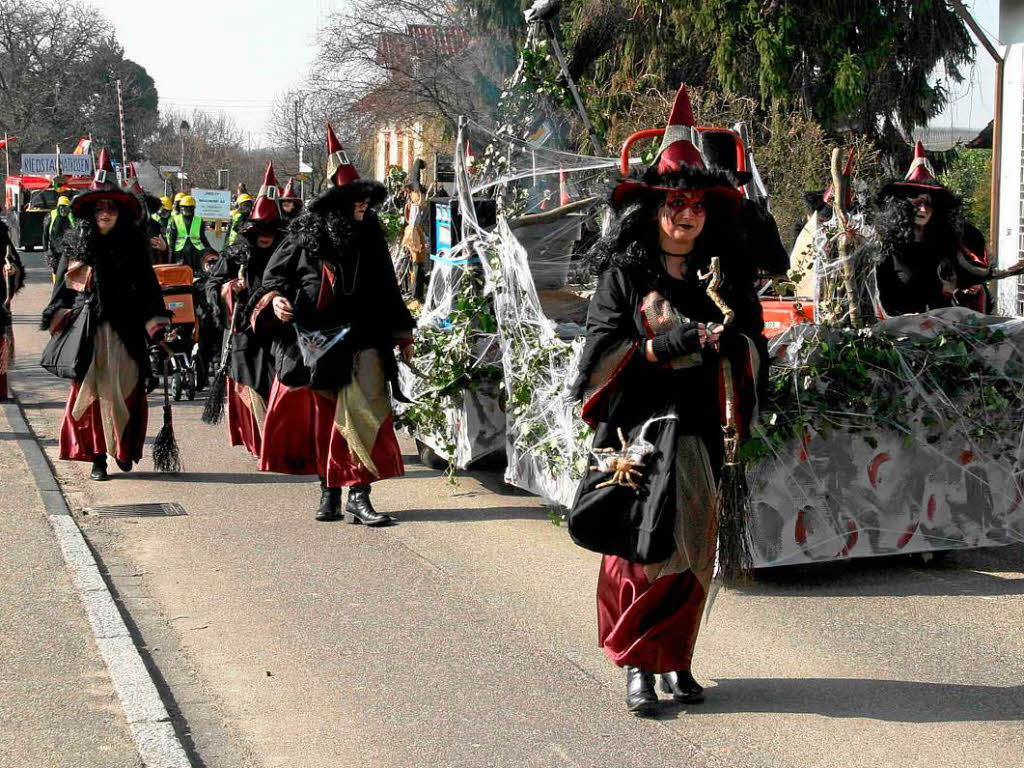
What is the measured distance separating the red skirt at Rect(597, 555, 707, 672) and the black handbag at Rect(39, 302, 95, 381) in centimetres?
546

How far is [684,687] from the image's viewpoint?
193 inches

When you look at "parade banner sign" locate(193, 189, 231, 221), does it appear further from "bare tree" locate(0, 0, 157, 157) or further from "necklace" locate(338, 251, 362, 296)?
"bare tree" locate(0, 0, 157, 157)

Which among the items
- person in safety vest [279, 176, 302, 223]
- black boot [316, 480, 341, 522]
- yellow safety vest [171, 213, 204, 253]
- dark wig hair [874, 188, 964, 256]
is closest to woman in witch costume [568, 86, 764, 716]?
black boot [316, 480, 341, 522]

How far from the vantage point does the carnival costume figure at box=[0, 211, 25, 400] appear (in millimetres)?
11398

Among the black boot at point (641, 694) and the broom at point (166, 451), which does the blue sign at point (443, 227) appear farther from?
the black boot at point (641, 694)

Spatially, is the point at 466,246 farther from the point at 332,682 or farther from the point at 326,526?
the point at 332,682

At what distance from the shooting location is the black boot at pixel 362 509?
7.89m

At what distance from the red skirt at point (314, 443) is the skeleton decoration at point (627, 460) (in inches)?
129

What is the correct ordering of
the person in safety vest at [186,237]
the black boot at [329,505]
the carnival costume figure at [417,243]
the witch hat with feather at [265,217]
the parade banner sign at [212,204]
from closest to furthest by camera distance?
the black boot at [329,505] → the witch hat with feather at [265,217] → the carnival costume figure at [417,243] → the person in safety vest at [186,237] → the parade banner sign at [212,204]

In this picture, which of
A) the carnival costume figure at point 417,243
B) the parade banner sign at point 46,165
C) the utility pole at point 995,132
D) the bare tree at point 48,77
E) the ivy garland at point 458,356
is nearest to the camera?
the ivy garland at point 458,356

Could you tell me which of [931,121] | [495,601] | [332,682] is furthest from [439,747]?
[931,121]

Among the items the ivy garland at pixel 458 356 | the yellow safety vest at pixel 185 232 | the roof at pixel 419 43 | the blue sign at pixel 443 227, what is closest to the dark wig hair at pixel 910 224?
the ivy garland at pixel 458 356

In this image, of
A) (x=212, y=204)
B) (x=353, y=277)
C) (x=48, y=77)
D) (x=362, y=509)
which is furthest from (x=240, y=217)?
(x=48, y=77)

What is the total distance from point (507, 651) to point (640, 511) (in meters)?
1.14
